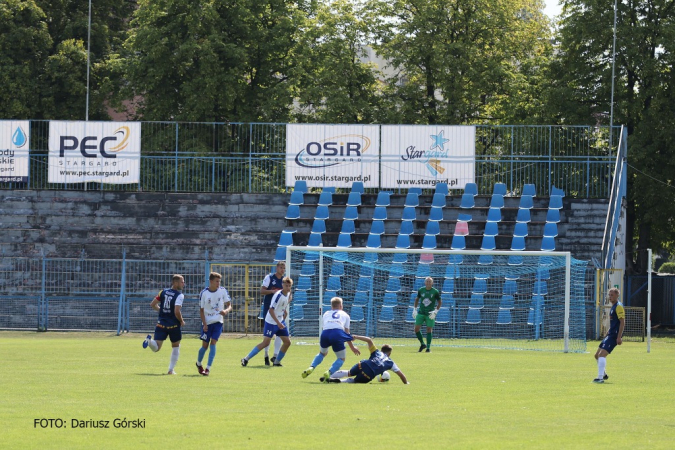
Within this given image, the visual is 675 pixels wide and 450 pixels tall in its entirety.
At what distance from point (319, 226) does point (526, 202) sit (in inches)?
281

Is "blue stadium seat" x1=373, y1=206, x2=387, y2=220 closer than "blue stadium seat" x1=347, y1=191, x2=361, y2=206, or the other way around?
"blue stadium seat" x1=373, y1=206, x2=387, y2=220

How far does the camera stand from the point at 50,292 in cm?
3259

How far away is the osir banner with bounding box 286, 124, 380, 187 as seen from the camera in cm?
3606

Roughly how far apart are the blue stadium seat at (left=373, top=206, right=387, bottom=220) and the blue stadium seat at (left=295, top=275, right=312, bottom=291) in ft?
14.4

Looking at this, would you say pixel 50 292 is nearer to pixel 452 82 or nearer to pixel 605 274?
pixel 605 274

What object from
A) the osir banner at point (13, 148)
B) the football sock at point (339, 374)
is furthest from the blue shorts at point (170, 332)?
the osir banner at point (13, 148)

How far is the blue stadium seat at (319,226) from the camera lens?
112 feet

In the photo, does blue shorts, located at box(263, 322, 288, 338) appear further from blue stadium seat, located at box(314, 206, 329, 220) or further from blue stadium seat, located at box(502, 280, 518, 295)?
blue stadium seat, located at box(314, 206, 329, 220)

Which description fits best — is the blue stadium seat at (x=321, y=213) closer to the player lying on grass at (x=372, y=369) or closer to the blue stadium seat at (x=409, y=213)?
the blue stadium seat at (x=409, y=213)

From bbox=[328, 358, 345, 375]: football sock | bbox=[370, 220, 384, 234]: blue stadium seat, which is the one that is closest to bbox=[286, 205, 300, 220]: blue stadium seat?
bbox=[370, 220, 384, 234]: blue stadium seat

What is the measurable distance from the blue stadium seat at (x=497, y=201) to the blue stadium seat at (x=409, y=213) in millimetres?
2643

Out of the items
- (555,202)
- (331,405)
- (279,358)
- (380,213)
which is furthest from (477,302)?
(331,405)

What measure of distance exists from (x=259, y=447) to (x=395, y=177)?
1045 inches

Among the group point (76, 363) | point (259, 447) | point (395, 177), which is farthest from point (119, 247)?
point (259, 447)
